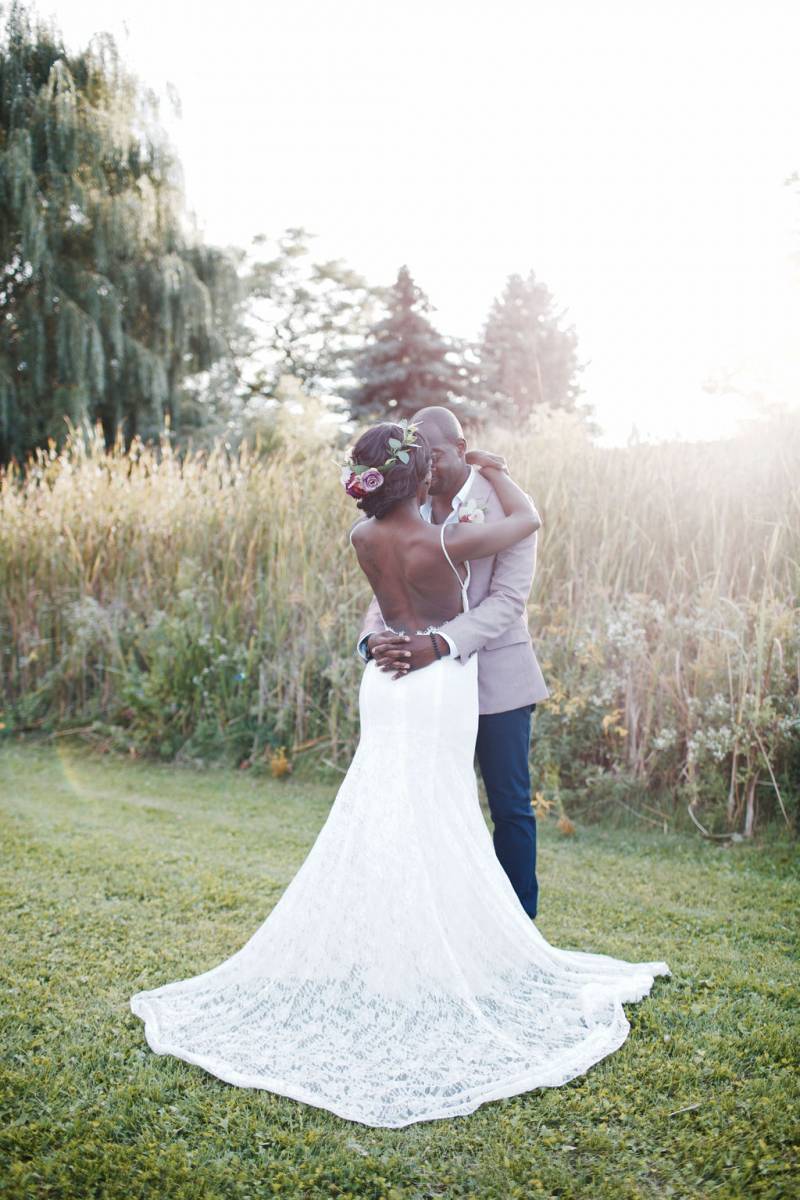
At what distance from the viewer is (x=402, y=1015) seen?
8.84 feet

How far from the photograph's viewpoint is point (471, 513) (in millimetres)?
3148

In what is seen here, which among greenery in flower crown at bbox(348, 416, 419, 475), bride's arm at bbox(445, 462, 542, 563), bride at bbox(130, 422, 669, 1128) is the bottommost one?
bride at bbox(130, 422, 669, 1128)

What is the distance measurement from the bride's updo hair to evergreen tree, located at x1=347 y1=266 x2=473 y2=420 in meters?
26.8

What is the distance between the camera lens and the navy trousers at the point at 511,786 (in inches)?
131

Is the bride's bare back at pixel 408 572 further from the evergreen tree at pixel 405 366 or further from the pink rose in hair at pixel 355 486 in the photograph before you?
the evergreen tree at pixel 405 366

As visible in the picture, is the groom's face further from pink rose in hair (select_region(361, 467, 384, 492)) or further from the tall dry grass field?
the tall dry grass field

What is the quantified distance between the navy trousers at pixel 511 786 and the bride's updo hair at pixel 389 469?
2.92 feet

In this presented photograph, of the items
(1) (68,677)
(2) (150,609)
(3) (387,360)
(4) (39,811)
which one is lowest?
(4) (39,811)

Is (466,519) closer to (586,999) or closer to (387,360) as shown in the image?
(586,999)

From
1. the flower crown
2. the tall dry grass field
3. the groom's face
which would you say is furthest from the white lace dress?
the tall dry grass field

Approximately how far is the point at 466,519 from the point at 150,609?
17.4ft

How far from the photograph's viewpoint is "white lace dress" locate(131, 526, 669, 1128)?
2.56 metres

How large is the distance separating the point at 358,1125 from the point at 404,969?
19.5 inches

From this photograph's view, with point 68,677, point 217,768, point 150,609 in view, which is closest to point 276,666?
point 217,768
